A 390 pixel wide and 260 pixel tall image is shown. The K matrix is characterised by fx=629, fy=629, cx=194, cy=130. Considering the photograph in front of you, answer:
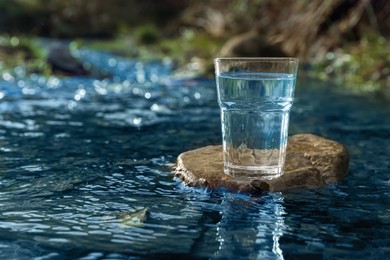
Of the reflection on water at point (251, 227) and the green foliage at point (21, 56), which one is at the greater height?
the green foliage at point (21, 56)

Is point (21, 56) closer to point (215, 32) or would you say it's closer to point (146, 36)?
point (215, 32)

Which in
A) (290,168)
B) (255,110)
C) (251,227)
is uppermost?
(255,110)

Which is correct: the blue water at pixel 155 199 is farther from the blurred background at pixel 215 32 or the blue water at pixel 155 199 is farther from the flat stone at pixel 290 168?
the blurred background at pixel 215 32

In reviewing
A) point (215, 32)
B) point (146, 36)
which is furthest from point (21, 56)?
point (146, 36)

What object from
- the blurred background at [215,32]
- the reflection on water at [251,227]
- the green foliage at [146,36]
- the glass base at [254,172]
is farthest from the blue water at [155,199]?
the green foliage at [146,36]

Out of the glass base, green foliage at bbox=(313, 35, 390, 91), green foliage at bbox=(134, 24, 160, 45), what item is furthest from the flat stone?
green foliage at bbox=(134, 24, 160, 45)

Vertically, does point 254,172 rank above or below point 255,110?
below

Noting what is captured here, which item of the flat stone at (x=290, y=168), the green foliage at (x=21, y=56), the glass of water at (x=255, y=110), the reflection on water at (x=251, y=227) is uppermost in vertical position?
the green foliage at (x=21, y=56)
